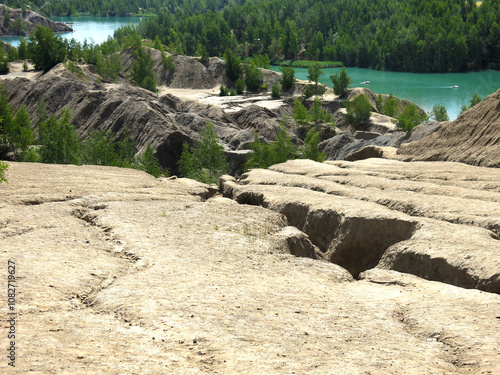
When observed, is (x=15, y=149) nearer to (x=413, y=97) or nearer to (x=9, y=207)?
(x=9, y=207)

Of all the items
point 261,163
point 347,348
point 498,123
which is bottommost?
point 261,163

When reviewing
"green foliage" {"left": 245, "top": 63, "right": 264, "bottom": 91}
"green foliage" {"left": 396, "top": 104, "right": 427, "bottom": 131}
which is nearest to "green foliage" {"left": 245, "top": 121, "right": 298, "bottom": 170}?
"green foliage" {"left": 396, "top": 104, "right": 427, "bottom": 131}

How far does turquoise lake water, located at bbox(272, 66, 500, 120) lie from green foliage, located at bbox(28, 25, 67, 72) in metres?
67.4

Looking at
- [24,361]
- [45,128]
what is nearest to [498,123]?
[24,361]

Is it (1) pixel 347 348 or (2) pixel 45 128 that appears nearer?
(1) pixel 347 348

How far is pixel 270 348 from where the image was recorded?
11.1 metres

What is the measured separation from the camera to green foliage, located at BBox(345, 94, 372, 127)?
292 feet

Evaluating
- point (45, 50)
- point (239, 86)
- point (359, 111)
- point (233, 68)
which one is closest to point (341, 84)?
point (359, 111)

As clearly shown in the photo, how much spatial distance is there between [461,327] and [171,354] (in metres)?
6.70

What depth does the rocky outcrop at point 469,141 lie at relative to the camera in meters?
32.4

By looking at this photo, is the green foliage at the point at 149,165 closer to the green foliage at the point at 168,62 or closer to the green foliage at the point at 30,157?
the green foliage at the point at 30,157

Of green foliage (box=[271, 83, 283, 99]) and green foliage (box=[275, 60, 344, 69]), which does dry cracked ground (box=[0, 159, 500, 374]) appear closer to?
green foliage (box=[271, 83, 283, 99])

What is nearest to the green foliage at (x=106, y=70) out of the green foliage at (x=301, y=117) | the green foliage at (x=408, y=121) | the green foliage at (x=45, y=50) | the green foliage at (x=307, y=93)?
the green foliage at (x=45, y=50)

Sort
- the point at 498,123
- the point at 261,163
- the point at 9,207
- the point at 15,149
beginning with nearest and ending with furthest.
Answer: the point at 9,207, the point at 498,123, the point at 15,149, the point at 261,163
